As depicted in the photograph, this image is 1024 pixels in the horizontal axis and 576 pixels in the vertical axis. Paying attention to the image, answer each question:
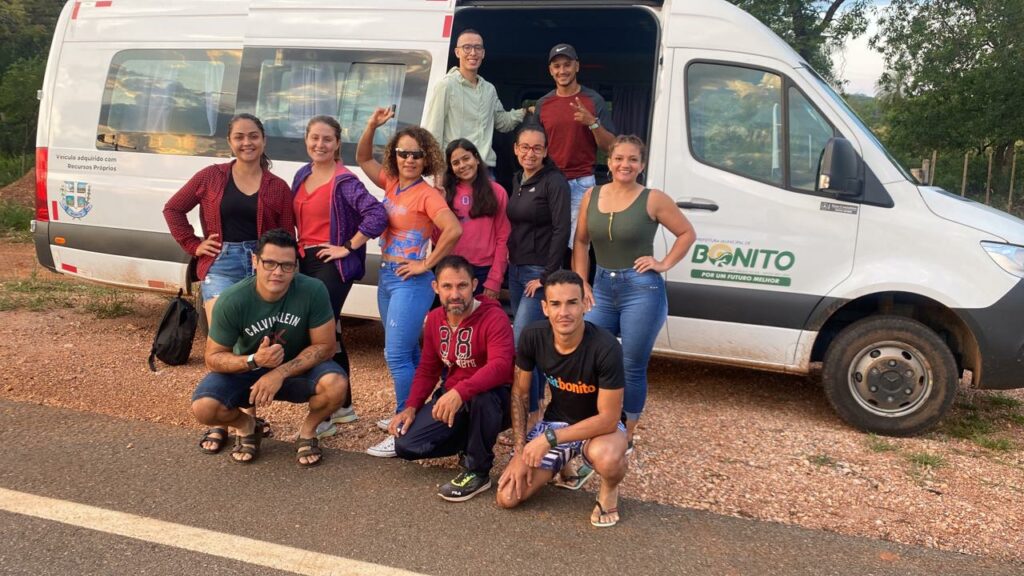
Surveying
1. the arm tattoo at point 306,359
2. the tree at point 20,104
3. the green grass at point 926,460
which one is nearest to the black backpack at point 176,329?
the arm tattoo at point 306,359

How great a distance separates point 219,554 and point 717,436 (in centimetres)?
274

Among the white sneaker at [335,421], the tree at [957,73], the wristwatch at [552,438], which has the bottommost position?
the white sneaker at [335,421]

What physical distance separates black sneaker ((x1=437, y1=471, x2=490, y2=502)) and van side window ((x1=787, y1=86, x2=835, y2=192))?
261 centimetres

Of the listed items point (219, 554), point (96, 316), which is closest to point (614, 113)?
point (96, 316)

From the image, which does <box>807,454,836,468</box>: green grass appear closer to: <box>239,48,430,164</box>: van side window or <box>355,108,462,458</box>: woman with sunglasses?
<box>355,108,462,458</box>: woman with sunglasses

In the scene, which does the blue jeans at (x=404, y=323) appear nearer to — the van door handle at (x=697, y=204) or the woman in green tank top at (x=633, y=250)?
the woman in green tank top at (x=633, y=250)

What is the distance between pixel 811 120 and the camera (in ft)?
15.7

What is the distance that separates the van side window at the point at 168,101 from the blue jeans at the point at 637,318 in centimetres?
339

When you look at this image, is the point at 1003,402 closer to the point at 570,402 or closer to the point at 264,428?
the point at 570,402

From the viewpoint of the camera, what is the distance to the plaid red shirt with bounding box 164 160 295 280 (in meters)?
4.22

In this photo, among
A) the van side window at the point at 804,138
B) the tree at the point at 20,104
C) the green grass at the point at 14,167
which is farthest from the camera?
the tree at the point at 20,104

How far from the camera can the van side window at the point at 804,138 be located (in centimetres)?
475

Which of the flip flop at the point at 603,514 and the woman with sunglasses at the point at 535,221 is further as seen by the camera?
the woman with sunglasses at the point at 535,221

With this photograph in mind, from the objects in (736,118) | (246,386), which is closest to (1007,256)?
(736,118)
